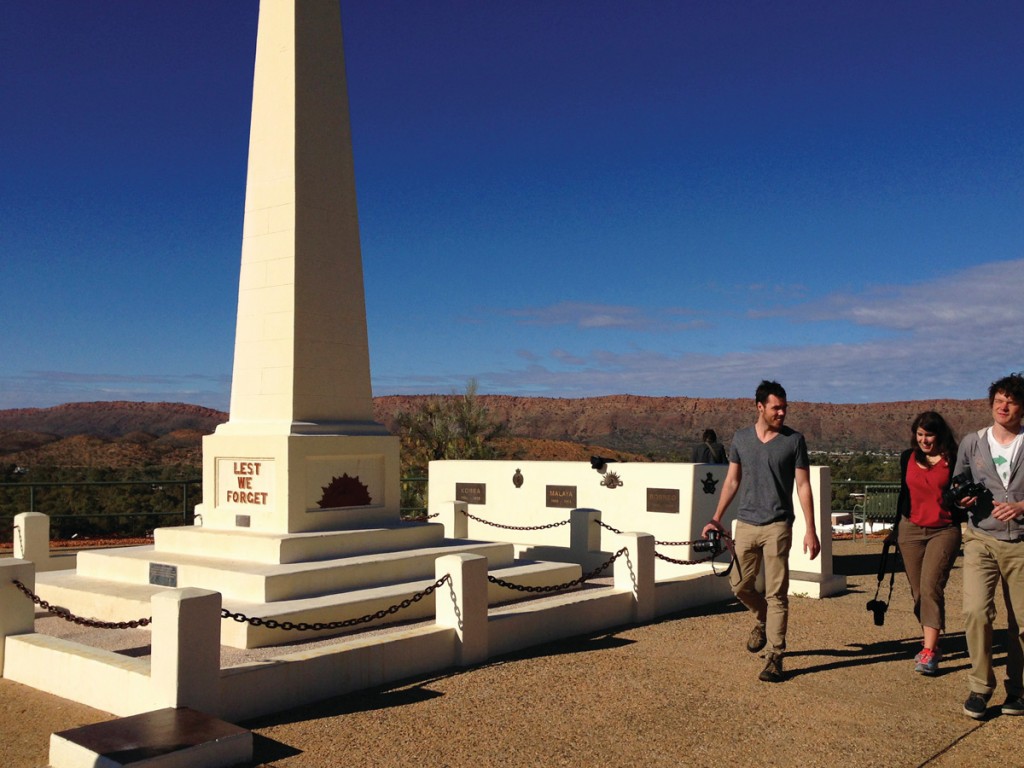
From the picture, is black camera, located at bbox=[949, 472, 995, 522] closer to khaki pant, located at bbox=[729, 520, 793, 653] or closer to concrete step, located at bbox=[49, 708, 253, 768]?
khaki pant, located at bbox=[729, 520, 793, 653]

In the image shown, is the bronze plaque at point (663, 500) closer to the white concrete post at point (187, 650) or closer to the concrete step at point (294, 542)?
the concrete step at point (294, 542)

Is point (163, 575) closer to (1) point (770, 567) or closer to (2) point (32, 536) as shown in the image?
(2) point (32, 536)

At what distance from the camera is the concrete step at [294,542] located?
28.8 ft

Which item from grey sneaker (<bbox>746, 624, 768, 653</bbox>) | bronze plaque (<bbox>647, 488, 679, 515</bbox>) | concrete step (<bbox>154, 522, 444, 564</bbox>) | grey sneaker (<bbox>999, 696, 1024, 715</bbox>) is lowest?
grey sneaker (<bbox>999, 696, 1024, 715</bbox>)

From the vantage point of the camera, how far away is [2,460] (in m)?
42.6

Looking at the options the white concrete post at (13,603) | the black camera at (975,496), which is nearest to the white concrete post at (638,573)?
the black camera at (975,496)

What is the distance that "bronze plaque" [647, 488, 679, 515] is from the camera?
12.2 m

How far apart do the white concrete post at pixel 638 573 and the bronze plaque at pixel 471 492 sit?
5575 millimetres

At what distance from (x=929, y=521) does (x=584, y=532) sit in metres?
6.12

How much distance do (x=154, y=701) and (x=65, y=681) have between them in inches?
49.2

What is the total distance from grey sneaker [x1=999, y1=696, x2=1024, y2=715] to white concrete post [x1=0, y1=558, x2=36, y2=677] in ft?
23.4

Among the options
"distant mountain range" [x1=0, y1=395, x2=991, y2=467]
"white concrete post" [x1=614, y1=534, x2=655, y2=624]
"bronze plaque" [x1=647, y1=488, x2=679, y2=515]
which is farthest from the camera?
"distant mountain range" [x1=0, y1=395, x2=991, y2=467]

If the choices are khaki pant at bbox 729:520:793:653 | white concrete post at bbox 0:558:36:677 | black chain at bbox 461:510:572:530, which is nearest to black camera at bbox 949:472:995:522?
khaki pant at bbox 729:520:793:653

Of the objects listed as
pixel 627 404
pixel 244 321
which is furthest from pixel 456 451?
pixel 627 404
